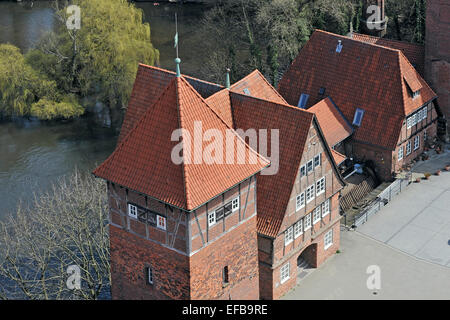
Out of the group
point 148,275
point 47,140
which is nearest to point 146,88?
point 148,275

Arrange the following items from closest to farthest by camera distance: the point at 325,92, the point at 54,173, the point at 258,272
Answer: the point at 258,272 < the point at 325,92 < the point at 54,173

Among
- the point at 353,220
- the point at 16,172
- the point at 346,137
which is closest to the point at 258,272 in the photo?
the point at 353,220

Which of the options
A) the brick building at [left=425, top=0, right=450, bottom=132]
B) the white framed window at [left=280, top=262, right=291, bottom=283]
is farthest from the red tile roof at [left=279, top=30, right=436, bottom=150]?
the white framed window at [left=280, top=262, right=291, bottom=283]

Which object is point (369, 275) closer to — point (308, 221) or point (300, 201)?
point (308, 221)

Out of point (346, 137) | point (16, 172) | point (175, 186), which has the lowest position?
point (16, 172)

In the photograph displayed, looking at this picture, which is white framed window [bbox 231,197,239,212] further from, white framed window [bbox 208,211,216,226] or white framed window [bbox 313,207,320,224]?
white framed window [bbox 313,207,320,224]

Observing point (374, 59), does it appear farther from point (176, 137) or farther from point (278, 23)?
point (176, 137)

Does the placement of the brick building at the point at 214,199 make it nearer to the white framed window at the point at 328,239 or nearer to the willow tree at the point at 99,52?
the white framed window at the point at 328,239
